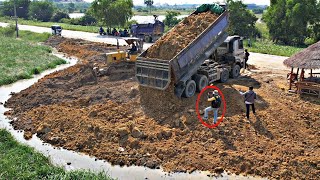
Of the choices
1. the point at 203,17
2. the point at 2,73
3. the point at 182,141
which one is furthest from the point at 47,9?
the point at 182,141

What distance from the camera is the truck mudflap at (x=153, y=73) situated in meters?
14.2

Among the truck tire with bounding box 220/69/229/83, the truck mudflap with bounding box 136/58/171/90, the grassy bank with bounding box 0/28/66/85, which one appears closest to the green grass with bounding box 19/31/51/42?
the grassy bank with bounding box 0/28/66/85

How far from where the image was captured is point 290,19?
133 ft

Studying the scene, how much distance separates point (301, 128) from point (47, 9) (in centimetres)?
8334

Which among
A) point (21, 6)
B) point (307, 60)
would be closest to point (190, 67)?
point (307, 60)

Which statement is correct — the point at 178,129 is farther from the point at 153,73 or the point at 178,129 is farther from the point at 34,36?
the point at 34,36

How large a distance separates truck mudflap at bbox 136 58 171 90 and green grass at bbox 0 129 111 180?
5.36 meters

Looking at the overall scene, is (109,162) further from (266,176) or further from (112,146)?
(266,176)

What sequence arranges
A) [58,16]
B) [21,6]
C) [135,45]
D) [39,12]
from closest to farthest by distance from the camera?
1. [135,45]
2. [58,16]
3. [39,12]
4. [21,6]

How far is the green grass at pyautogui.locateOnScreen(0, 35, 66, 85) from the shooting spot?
23547 millimetres

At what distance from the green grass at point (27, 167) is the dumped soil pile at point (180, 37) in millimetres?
6783

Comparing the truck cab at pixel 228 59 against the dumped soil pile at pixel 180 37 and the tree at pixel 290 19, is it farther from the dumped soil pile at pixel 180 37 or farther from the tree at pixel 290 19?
the tree at pixel 290 19

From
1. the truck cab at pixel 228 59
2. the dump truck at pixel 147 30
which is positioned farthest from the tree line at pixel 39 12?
the truck cab at pixel 228 59

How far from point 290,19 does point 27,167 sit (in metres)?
37.3
